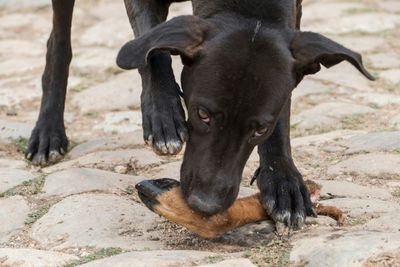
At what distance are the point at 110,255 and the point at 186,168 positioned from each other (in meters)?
0.45

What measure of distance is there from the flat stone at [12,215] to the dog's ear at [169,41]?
0.86 m

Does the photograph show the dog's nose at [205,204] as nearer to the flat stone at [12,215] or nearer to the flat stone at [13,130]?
the flat stone at [12,215]

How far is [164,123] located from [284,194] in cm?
57

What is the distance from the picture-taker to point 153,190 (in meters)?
3.21

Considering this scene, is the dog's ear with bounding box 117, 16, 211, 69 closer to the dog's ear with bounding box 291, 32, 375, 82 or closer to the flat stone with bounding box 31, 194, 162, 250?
the dog's ear with bounding box 291, 32, 375, 82

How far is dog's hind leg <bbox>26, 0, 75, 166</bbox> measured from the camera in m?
4.84

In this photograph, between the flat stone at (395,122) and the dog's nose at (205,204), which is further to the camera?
the flat stone at (395,122)

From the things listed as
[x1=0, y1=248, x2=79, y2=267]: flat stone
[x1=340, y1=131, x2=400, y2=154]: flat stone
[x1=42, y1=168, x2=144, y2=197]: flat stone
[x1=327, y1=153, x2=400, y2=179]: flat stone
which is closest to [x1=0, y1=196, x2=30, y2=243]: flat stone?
[x1=42, y1=168, x2=144, y2=197]: flat stone

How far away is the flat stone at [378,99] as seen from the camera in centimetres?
551

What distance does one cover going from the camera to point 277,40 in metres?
3.32

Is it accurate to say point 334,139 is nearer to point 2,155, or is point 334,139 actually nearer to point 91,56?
point 2,155

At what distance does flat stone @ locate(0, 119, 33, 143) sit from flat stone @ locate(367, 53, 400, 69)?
264cm

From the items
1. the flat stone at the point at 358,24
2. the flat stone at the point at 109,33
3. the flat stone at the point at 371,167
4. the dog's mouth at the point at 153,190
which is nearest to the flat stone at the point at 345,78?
the flat stone at the point at 358,24

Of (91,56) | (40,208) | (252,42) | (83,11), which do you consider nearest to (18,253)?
(40,208)
